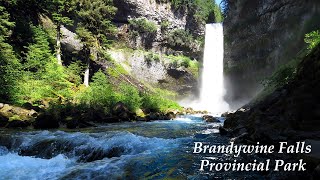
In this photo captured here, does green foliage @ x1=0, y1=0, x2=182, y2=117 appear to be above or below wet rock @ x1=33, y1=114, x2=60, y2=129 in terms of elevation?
above

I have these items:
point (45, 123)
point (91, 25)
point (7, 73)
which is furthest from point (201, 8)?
point (45, 123)

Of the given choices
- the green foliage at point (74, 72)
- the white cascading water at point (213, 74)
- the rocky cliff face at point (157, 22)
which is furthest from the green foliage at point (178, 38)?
the green foliage at point (74, 72)

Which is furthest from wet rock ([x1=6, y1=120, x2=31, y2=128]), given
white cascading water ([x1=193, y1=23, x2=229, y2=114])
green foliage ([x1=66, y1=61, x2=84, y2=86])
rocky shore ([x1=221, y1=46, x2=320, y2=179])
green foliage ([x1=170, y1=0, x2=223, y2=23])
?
green foliage ([x1=170, y1=0, x2=223, y2=23])

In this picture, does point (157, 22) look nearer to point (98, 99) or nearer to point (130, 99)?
point (130, 99)

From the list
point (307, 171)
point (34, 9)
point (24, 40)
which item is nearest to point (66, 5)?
point (34, 9)

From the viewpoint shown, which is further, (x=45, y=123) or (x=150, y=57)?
(x=150, y=57)

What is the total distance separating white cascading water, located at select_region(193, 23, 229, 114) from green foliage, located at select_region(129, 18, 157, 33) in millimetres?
11243

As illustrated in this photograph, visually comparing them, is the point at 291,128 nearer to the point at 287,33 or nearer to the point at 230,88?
the point at 287,33

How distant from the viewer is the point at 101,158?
10047 millimetres

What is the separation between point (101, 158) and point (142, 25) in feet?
156

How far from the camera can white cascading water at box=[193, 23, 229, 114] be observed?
48969mm

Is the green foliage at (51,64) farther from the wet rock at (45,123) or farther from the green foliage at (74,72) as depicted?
the wet rock at (45,123)

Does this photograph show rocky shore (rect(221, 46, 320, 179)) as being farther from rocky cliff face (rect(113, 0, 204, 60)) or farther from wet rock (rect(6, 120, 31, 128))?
rocky cliff face (rect(113, 0, 204, 60))

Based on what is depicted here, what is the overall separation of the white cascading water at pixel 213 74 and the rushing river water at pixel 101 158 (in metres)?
36.2
